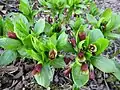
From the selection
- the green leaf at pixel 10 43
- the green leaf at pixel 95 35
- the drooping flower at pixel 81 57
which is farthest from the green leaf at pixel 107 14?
the green leaf at pixel 10 43

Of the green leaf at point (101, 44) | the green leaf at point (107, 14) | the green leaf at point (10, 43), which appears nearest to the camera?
the green leaf at point (101, 44)

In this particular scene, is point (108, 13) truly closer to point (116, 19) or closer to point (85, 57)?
point (116, 19)

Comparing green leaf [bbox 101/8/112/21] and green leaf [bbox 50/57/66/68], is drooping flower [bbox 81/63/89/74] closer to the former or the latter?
green leaf [bbox 50/57/66/68]

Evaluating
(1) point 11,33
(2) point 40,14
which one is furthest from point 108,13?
(2) point 40,14

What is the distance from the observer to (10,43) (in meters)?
1.26

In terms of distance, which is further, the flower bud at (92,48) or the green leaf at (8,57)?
the green leaf at (8,57)

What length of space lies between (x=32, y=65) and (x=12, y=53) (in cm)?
46

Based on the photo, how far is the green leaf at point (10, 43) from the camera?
Result: 1247 millimetres

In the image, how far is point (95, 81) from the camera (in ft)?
6.00

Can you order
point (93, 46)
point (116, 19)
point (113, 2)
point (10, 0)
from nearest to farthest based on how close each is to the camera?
point (93, 46)
point (116, 19)
point (10, 0)
point (113, 2)

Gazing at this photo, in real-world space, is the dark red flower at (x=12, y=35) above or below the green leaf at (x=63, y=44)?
above

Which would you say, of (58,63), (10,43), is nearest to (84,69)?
(58,63)

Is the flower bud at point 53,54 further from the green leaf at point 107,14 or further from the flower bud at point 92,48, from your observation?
the green leaf at point 107,14

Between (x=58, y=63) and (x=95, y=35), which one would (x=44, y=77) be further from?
(x=95, y=35)
